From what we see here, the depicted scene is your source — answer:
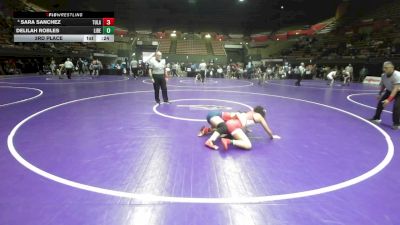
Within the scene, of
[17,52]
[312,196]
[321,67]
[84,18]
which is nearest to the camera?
[312,196]

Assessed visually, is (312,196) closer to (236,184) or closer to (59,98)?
(236,184)

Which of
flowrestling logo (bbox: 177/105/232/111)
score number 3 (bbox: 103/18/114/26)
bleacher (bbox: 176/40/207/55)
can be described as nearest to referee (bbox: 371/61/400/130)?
flowrestling logo (bbox: 177/105/232/111)

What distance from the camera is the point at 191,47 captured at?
43.2m

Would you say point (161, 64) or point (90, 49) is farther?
point (90, 49)

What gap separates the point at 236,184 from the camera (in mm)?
3736

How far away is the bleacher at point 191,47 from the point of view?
42344 mm

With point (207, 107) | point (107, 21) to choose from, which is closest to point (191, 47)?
point (107, 21)

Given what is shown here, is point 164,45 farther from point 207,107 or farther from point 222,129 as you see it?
point 222,129

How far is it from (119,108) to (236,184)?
598 cm

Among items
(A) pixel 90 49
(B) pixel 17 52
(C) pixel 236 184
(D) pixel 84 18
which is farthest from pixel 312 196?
(A) pixel 90 49
